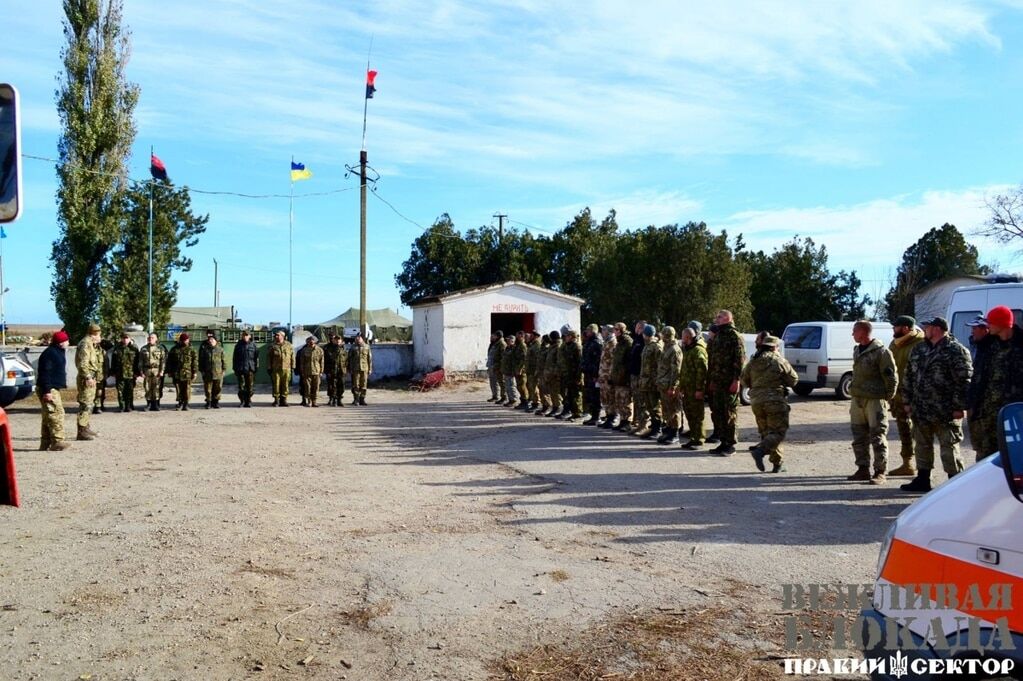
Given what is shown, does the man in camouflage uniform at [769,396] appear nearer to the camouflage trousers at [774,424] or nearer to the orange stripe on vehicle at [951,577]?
the camouflage trousers at [774,424]

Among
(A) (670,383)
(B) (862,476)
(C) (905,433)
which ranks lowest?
(B) (862,476)

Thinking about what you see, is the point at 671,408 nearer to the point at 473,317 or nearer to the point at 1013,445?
the point at 1013,445

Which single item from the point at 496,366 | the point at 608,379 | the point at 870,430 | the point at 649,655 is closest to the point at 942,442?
the point at 870,430

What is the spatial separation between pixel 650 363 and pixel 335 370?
10210mm

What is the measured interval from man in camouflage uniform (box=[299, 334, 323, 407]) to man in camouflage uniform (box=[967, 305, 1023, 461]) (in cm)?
1545

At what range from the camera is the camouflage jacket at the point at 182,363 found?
63.1 feet

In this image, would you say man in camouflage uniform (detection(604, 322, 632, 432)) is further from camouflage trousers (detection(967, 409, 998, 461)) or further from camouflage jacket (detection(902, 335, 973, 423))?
camouflage trousers (detection(967, 409, 998, 461))

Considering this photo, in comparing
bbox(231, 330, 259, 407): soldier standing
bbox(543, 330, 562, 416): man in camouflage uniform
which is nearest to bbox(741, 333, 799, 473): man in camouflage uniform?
bbox(543, 330, 562, 416): man in camouflage uniform

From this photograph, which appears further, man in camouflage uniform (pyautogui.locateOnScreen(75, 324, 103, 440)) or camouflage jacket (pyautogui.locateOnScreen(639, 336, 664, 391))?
man in camouflage uniform (pyautogui.locateOnScreen(75, 324, 103, 440))

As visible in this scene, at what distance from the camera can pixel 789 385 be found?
10219 millimetres

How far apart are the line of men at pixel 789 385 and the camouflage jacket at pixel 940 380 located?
0.03 feet

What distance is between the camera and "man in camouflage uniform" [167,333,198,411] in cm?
1922

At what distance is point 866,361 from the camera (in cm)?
951

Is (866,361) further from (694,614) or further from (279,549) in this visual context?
(279,549)
